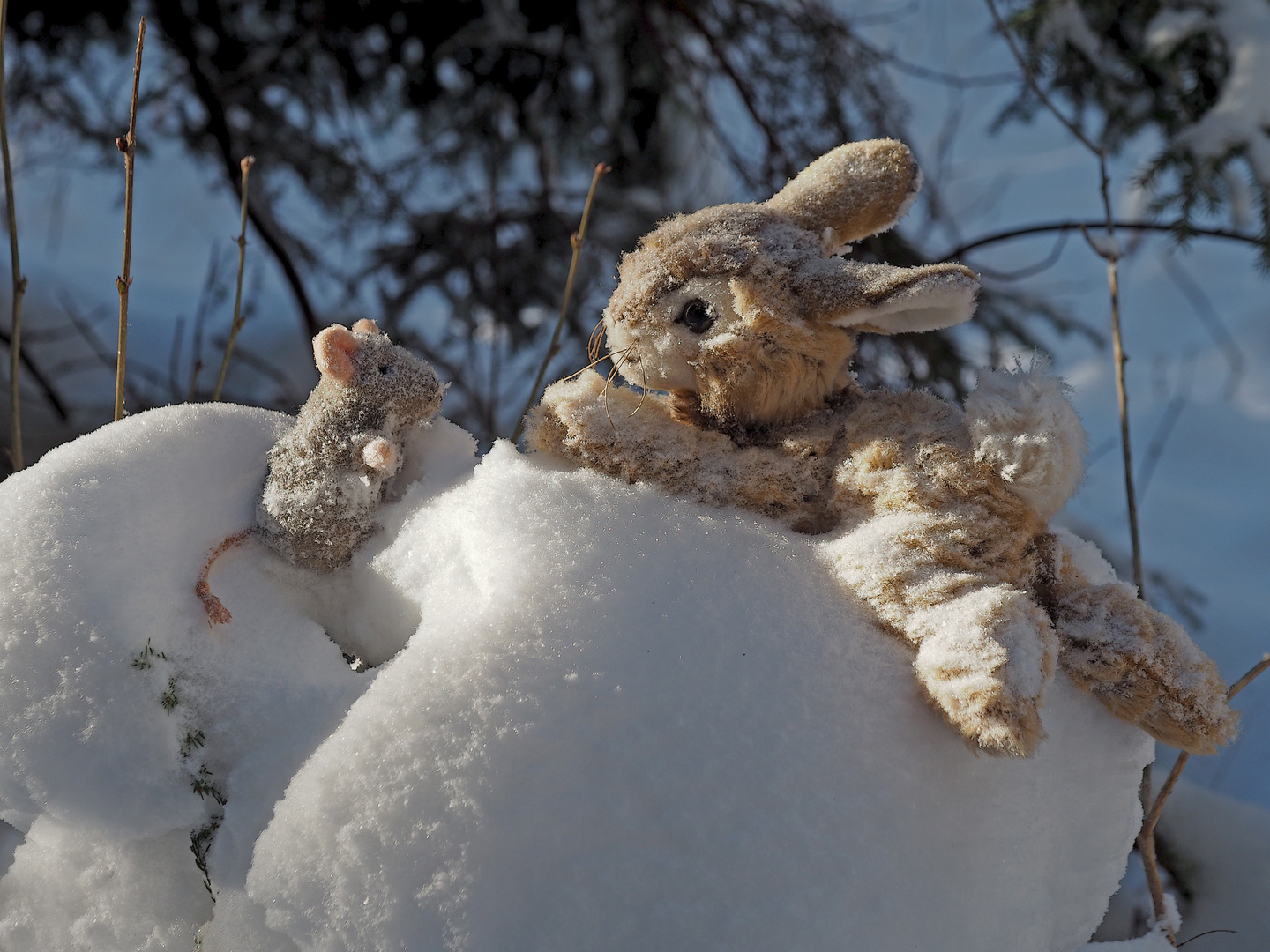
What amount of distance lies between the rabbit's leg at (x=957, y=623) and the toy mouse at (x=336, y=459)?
374 millimetres

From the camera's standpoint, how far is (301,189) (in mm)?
2508

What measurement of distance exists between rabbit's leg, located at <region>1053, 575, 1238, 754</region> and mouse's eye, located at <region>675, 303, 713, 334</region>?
0.36 m

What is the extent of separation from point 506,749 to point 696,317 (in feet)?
1.23

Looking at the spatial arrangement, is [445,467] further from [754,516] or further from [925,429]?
[925,429]

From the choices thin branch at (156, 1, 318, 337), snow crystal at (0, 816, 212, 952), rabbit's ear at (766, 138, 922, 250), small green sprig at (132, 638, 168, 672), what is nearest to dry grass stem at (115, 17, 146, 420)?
small green sprig at (132, 638, 168, 672)

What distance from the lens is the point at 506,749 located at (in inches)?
21.6

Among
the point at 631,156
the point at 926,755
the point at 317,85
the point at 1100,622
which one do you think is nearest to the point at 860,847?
the point at 926,755

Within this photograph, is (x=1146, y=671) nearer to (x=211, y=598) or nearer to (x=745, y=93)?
(x=211, y=598)

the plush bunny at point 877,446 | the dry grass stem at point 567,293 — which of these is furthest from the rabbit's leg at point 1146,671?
the dry grass stem at point 567,293

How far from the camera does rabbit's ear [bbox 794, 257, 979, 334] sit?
0.62 m

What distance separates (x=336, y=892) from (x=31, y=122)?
2790 millimetres

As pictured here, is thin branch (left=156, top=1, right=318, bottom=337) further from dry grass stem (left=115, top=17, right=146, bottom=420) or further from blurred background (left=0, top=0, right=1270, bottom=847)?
dry grass stem (left=115, top=17, right=146, bottom=420)

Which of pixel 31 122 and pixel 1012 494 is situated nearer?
pixel 1012 494

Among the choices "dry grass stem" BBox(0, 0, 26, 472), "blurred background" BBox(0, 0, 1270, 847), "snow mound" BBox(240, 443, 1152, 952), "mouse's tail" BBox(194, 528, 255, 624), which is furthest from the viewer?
"blurred background" BBox(0, 0, 1270, 847)
